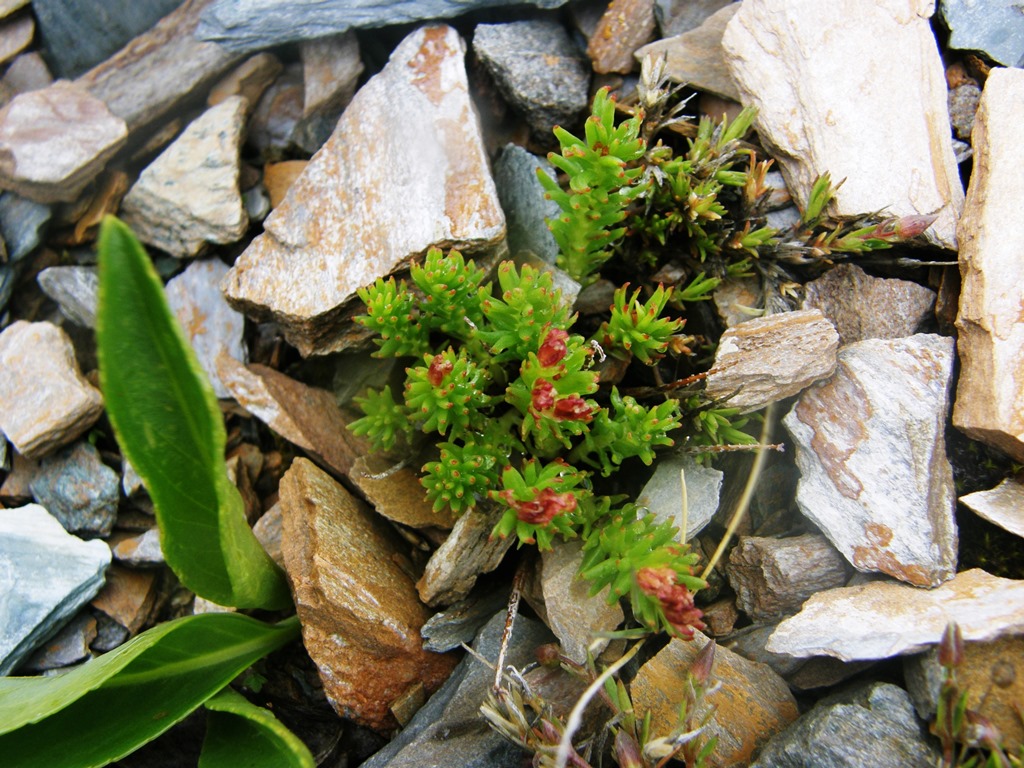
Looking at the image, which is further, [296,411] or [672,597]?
[296,411]

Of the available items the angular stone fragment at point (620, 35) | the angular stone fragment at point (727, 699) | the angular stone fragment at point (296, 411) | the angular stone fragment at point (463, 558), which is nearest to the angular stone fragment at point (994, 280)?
the angular stone fragment at point (727, 699)

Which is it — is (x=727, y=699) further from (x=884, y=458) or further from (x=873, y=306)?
(x=873, y=306)

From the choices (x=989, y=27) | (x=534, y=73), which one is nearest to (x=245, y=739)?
(x=534, y=73)

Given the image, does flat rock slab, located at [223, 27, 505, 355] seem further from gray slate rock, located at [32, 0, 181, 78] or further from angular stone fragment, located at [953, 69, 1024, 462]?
angular stone fragment, located at [953, 69, 1024, 462]

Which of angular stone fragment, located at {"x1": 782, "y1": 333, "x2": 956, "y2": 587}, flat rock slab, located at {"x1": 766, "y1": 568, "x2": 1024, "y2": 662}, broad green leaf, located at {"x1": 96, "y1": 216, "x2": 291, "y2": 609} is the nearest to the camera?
broad green leaf, located at {"x1": 96, "y1": 216, "x2": 291, "y2": 609}

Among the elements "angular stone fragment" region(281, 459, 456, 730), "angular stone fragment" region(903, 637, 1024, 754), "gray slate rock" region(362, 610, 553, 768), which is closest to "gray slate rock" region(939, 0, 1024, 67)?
"angular stone fragment" region(903, 637, 1024, 754)

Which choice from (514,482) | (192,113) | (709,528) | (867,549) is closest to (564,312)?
(514,482)
